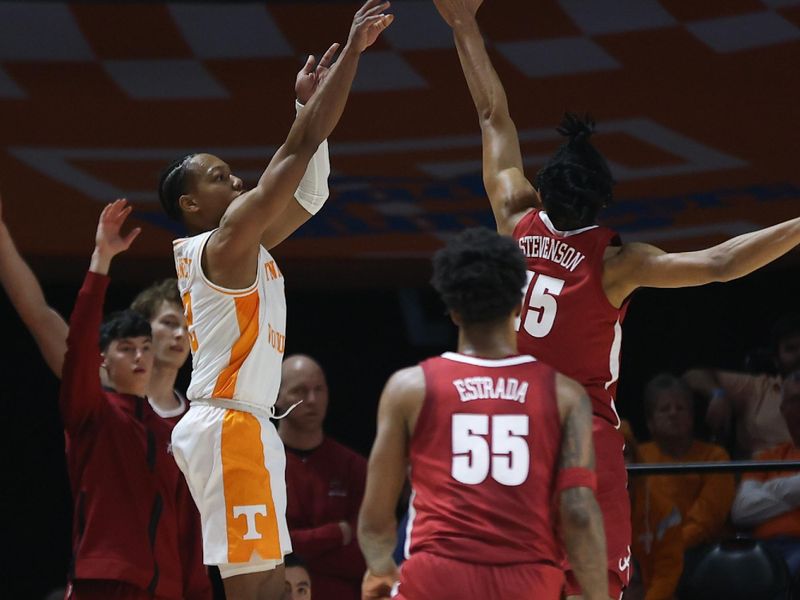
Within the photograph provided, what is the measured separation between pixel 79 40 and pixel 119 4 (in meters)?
0.29

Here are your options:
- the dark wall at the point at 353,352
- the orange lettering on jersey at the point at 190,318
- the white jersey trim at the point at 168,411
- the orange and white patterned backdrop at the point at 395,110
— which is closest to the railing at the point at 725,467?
the white jersey trim at the point at 168,411

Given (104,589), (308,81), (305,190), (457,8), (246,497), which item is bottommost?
(104,589)

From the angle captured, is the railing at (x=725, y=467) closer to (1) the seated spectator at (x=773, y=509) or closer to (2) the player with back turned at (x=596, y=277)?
(1) the seated spectator at (x=773, y=509)

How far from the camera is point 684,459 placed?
655cm

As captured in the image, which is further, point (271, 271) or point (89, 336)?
point (89, 336)

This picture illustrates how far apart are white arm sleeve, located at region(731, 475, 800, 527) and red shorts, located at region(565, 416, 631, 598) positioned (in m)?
1.58

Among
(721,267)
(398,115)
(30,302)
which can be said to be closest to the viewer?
(721,267)

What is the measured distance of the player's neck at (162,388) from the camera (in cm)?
571

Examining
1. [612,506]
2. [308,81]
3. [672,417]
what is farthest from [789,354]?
[308,81]

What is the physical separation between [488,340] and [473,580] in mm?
583

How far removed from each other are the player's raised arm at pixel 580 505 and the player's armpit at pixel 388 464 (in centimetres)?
36

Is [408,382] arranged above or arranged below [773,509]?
above

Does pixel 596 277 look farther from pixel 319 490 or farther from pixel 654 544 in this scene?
pixel 319 490

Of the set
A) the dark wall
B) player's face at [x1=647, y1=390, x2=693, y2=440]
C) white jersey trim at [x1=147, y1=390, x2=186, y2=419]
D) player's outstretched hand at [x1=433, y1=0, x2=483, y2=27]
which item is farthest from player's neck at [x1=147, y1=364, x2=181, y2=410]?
the dark wall
